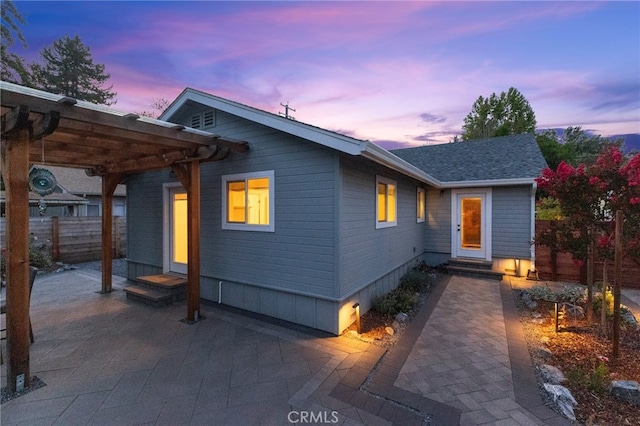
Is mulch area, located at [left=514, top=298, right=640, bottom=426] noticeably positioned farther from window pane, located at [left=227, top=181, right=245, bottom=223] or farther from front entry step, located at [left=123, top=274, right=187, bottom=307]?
front entry step, located at [left=123, top=274, right=187, bottom=307]

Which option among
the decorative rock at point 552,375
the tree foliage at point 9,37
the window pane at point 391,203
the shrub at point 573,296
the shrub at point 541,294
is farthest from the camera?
the tree foliage at point 9,37

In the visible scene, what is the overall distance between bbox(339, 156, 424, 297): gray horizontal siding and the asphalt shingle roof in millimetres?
2805

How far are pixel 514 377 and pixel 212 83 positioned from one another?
38.2 feet

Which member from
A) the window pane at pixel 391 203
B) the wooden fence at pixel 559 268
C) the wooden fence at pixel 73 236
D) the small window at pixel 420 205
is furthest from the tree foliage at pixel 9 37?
the wooden fence at pixel 559 268

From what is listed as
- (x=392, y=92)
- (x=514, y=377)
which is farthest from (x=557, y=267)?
(x=392, y=92)

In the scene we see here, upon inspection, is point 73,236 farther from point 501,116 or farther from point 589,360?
point 501,116

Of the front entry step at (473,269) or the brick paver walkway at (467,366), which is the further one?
the front entry step at (473,269)

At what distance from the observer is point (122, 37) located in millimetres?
7160

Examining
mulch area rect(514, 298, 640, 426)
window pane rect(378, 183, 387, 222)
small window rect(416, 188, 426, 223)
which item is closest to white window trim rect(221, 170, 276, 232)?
window pane rect(378, 183, 387, 222)

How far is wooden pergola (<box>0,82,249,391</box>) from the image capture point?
2.79 m

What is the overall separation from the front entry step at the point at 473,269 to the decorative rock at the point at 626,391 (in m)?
5.23

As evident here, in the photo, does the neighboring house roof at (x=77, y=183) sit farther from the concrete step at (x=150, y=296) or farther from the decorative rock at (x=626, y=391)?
the decorative rock at (x=626, y=391)

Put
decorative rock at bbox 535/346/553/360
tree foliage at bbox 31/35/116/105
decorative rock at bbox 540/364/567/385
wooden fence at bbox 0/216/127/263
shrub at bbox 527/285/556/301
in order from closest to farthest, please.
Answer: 1. decorative rock at bbox 540/364/567/385
2. decorative rock at bbox 535/346/553/360
3. shrub at bbox 527/285/556/301
4. wooden fence at bbox 0/216/127/263
5. tree foliage at bbox 31/35/116/105

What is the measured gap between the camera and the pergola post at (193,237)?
4727 mm
